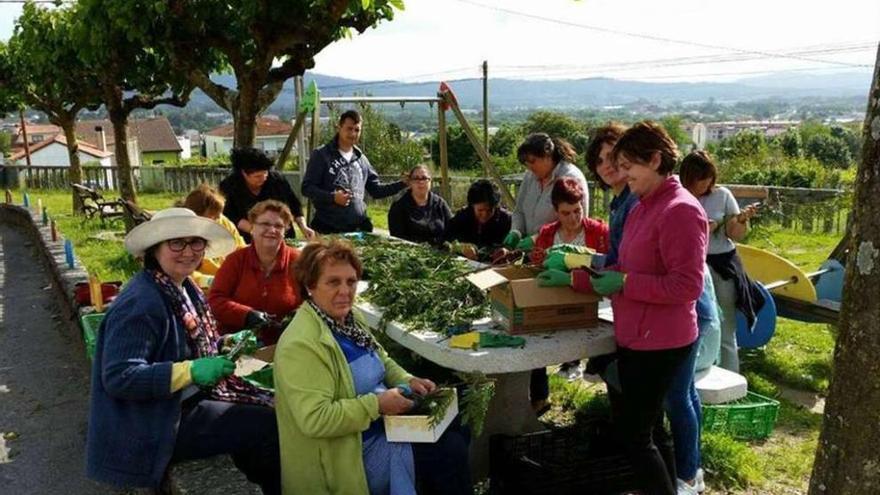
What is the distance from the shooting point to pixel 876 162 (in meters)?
1.75

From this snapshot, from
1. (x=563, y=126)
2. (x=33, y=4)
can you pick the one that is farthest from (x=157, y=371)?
(x=563, y=126)

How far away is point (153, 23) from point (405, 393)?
6927 mm

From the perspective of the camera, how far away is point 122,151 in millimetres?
14883

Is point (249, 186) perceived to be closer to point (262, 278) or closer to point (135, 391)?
point (262, 278)

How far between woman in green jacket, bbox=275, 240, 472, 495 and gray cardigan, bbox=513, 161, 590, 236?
7.41 feet

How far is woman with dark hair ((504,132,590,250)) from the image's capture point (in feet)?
15.4

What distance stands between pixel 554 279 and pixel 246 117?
19.7 ft

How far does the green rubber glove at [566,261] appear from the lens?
3.20m

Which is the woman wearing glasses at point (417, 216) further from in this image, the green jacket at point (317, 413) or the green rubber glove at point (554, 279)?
the green jacket at point (317, 413)

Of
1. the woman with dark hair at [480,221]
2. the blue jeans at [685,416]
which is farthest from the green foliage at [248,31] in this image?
the blue jeans at [685,416]

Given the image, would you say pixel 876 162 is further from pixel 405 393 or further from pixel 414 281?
pixel 414 281

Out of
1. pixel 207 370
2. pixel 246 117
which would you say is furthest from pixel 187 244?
pixel 246 117

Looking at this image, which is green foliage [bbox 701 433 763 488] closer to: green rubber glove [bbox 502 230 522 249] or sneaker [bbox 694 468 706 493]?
sneaker [bbox 694 468 706 493]

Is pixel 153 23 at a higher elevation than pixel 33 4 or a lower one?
lower
